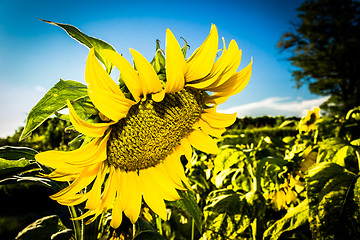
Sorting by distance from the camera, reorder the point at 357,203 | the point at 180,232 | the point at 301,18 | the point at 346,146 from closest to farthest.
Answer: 1. the point at 357,203
2. the point at 346,146
3. the point at 180,232
4. the point at 301,18

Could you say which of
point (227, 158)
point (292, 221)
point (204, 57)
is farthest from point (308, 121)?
point (204, 57)

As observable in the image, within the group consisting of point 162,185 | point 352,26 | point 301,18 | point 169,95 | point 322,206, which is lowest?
point 322,206

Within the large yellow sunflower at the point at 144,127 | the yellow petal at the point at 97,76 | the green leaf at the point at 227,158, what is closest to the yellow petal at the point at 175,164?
the large yellow sunflower at the point at 144,127

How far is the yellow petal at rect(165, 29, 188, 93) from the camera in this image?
61 centimetres


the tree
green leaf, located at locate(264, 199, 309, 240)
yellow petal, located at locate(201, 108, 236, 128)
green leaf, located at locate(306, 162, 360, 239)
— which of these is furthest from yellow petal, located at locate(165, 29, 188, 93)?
the tree

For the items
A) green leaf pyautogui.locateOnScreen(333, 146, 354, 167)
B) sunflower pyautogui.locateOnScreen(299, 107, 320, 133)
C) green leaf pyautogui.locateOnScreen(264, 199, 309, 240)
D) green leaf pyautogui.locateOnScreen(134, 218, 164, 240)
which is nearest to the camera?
green leaf pyautogui.locateOnScreen(134, 218, 164, 240)

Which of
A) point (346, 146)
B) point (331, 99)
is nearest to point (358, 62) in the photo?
point (331, 99)

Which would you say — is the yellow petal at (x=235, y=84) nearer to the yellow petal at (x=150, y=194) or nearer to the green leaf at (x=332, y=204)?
the yellow petal at (x=150, y=194)

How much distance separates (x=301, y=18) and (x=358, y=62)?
27.5 ft

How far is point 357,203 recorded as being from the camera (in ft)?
3.67

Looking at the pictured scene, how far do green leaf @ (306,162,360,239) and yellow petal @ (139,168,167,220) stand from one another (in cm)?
72

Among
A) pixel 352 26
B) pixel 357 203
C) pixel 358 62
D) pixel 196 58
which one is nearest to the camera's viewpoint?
pixel 196 58

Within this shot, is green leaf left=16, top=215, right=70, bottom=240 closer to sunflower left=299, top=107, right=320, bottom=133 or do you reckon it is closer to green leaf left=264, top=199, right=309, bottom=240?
green leaf left=264, top=199, right=309, bottom=240

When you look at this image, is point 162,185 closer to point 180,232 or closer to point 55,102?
point 55,102
